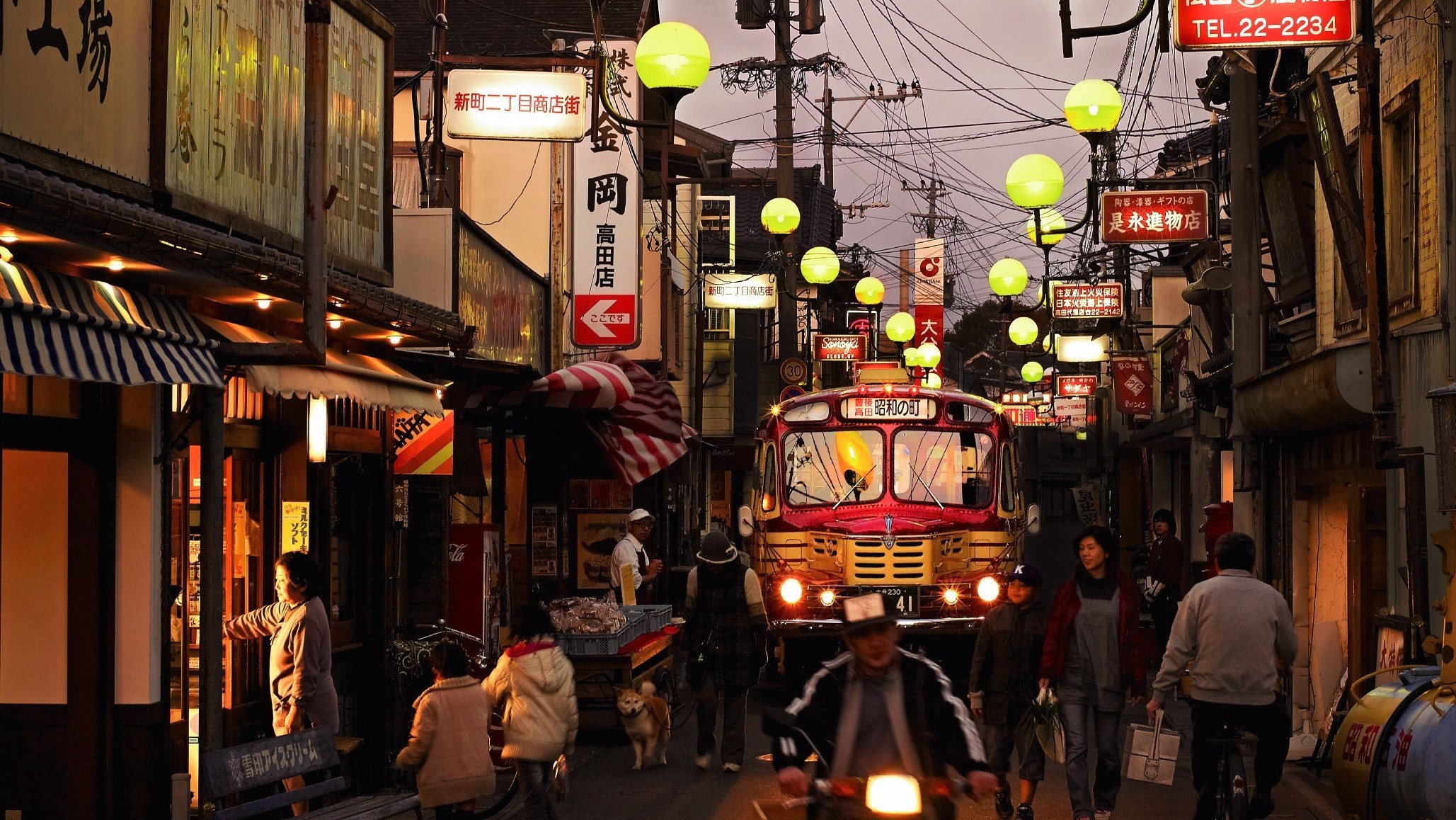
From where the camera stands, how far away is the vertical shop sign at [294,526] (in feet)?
39.1

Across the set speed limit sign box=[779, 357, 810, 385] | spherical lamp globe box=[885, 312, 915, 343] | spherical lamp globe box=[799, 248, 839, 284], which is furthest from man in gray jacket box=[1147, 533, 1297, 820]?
speed limit sign box=[779, 357, 810, 385]

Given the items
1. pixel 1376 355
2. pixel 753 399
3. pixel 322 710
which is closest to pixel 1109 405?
pixel 753 399

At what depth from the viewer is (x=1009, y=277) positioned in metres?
29.0

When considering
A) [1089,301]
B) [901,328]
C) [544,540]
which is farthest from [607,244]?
[901,328]

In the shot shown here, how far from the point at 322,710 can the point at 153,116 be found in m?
4.31

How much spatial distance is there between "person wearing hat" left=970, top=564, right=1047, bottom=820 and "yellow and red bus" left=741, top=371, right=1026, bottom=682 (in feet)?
19.8

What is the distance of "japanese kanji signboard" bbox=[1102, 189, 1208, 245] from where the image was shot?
2138 cm

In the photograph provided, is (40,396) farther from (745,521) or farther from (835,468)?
(835,468)

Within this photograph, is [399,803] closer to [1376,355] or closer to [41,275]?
[41,275]

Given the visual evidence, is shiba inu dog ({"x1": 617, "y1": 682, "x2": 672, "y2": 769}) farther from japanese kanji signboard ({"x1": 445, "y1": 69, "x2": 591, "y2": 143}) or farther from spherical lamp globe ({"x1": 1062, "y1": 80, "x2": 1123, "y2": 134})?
spherical lamp globe ({"x1": 1062, "y1": 80, "x2": 1123, "y2": 134})

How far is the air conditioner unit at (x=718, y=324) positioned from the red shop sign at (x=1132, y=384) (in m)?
13.0

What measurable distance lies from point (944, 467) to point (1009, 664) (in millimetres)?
7820

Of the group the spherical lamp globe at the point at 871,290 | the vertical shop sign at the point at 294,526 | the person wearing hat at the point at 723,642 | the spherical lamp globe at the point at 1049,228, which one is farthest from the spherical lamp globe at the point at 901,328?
the vertical shop sign at the point at 294,526

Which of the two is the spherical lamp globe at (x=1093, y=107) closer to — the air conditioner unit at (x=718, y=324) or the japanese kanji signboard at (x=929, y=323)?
the air conditioner unit at (x=718, y=324)
